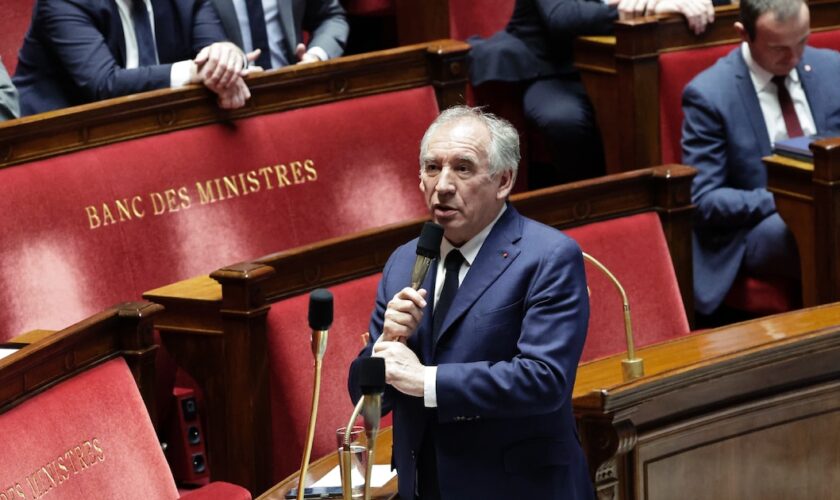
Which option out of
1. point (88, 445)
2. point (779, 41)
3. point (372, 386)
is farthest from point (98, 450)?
point (779, 41)

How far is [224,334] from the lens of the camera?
1.18 meters

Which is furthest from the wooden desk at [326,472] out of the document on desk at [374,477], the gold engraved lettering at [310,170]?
the gold engraved lettering at [310,170]

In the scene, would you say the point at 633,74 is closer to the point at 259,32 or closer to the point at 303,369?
the point at 259,32

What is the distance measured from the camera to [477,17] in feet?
6.51

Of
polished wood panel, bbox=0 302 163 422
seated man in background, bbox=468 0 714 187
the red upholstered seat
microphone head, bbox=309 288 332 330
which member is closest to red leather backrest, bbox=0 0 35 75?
seated man in background, bbox=468 0 714 187

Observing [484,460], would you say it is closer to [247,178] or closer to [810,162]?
[247,178]

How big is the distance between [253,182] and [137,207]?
141 mm

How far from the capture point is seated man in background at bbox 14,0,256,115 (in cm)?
142

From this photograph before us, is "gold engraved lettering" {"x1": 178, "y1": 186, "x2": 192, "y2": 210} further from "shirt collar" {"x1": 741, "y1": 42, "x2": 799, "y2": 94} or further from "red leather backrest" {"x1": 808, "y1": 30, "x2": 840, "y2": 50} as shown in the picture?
"red leather backrest" {"x1": 808, "y1": 30, "x2": 840, "y2": 50}

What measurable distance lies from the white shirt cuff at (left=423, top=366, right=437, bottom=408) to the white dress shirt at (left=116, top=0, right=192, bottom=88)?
713mm

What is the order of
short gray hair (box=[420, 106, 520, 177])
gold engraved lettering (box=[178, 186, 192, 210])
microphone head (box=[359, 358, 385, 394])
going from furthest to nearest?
gold engraved lettering (box=[178, 186, 192, 210]), short gray hair (box=[420, 106, 520, 177]), microphone head (box=[359, 358, 385, 394])

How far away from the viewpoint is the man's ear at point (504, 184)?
883mm

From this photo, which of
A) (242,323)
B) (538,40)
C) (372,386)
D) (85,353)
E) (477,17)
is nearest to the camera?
(372,386)

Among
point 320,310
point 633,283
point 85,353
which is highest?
point 320,310
